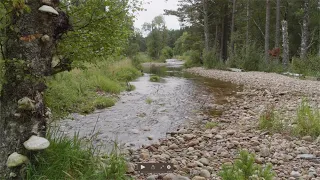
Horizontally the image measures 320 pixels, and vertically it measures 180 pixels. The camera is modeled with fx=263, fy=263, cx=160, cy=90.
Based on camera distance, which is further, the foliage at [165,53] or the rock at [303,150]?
the foliage at [165,53]

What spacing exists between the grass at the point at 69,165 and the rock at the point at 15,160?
102 mm

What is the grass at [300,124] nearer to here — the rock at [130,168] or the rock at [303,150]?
the rock at [303,150]

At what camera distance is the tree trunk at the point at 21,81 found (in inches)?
87.9

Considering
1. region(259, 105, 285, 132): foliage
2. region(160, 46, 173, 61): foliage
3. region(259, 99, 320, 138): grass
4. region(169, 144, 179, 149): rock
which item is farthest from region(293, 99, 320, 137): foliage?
region(160, 46, 173, 61): foliage

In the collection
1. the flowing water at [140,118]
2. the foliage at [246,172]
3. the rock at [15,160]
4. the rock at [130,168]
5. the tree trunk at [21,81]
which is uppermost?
the tree trunk at [21,81]

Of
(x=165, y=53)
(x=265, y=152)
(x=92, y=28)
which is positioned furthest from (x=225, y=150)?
(x=165, y=53)

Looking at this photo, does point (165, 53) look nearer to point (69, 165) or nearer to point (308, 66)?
point (308, 66)

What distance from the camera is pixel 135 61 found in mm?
21172

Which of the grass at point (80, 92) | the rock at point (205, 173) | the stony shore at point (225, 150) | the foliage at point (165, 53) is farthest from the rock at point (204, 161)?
the foliage at point (165, 53)

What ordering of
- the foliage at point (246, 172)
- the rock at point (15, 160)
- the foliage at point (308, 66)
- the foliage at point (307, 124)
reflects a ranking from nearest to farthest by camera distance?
the rock at point (15, 160), the foliage at point (246, 172), the foliage at point (307, 124), the foliage at point (308, 66)

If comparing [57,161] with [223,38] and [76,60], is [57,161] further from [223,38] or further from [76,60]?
[223,38]

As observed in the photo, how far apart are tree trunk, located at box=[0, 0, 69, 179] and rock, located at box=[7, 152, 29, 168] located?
75 mm

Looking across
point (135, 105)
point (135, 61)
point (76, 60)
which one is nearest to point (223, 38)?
point (135, 61)

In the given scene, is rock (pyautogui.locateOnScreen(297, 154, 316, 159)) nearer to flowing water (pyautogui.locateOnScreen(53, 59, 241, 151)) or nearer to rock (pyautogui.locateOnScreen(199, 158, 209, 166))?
rock (pyautogui.locateOnScreen(199, 158, 209, 166))
